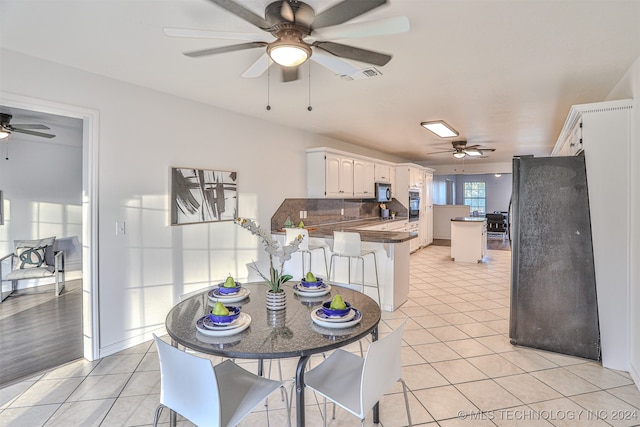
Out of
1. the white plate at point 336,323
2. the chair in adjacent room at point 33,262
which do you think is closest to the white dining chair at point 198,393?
the white plate at point 336,323

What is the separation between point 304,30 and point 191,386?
1775mm

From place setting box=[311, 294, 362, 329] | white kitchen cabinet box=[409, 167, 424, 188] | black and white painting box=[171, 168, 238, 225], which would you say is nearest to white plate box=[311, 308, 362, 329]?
place setting box=[311, 294, 362, 329]

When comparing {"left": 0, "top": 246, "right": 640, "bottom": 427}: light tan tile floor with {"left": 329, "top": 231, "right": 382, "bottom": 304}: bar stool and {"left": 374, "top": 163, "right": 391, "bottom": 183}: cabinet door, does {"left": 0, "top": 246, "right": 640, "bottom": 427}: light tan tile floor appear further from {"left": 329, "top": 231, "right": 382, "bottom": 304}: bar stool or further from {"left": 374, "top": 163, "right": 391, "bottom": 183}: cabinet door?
{"left": 374, "top": 163, "right": 391, "bottom": 183}: cabinet door

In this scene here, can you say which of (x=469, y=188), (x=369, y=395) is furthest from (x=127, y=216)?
(x=469, y=188)

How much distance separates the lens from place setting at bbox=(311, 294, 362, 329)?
1.59 meters

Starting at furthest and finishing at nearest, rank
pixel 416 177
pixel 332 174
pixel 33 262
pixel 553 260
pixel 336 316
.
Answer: pixel 416 177 < pixel 332 174 < pixel 33 262 < pixel 553 260 < pixel 336 316

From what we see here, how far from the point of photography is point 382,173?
6.88 meters

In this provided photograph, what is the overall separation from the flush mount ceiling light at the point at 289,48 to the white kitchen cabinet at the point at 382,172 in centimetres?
502

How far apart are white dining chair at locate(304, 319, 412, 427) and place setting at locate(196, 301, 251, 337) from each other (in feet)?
1.51

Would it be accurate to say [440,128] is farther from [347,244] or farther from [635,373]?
[635,373]

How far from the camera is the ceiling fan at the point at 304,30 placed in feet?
4.68

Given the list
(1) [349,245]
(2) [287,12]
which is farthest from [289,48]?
(1) [349,245]

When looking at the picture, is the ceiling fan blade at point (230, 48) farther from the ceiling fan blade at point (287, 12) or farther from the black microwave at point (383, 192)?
the black microwave at point (383, 192)

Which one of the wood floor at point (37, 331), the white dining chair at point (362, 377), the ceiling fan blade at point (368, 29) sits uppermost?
the ceiling fan blade at point (368, 29)
